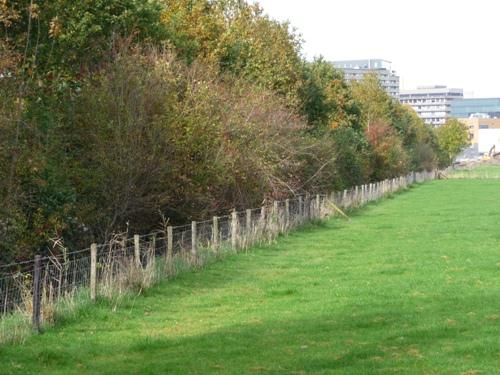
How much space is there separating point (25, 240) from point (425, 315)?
25.0ft

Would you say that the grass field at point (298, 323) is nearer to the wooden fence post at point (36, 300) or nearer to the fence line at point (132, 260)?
the wooden fence post at point (36, 300)

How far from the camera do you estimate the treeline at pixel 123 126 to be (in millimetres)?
18609

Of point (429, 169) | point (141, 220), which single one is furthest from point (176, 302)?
point (429, 169)

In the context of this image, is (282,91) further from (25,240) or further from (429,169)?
(429,169)

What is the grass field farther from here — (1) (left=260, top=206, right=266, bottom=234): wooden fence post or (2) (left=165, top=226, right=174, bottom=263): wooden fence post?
(1) (left=260, top=206, right=266, bottom=234): wooden fence post

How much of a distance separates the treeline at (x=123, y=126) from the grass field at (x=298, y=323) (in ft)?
8.31

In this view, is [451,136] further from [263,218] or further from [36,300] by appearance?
[36,300]

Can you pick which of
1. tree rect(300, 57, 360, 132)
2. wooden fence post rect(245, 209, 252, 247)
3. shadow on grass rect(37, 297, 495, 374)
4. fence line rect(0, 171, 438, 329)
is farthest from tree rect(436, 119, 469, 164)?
shadow on grass rect(37, 297, 495, 374)

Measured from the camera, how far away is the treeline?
1861cm

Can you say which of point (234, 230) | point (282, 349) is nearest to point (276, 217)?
point (234, 230)

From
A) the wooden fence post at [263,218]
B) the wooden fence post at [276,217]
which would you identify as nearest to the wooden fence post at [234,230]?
the wooden fence post at [263,218]

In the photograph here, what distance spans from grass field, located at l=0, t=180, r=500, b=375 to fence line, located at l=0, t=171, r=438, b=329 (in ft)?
1.50

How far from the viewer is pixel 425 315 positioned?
Answer: 16.0 m

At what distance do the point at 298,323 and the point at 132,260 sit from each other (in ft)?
16.0
